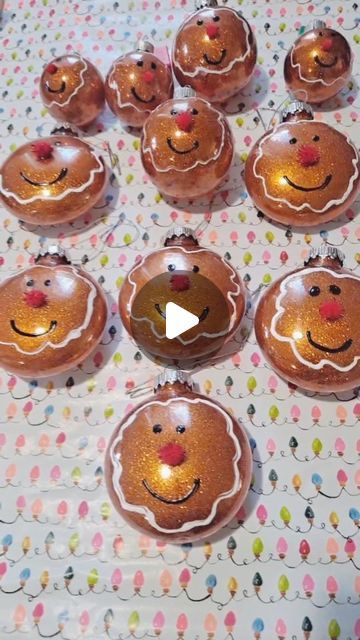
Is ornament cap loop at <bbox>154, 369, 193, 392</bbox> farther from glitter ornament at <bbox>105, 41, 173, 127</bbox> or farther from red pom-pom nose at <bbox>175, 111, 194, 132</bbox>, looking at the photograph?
glitter ornament at <bbox>105, 41, 173, 127</bbox>

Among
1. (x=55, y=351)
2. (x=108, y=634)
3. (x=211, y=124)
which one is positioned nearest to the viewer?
(x=108, y=634)

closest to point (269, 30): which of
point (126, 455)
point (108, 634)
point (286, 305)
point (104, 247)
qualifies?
point (104, 247)

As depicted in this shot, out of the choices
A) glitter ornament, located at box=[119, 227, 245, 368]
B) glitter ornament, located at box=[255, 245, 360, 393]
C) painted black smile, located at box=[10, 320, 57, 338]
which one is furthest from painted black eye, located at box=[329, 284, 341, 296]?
painted black smile, located at box=[10, 320, 57, 338]

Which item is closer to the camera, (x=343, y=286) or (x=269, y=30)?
(x=343, y=286)

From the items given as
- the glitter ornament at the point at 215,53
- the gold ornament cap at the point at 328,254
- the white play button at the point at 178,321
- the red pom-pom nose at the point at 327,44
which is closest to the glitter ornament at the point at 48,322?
the white play button at the point at 178,321

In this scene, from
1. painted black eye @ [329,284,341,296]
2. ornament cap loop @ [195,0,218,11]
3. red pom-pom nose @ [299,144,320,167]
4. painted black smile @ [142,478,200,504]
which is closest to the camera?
painted black smile @ [142,478,200,504]

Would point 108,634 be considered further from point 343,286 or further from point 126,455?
point 343,286

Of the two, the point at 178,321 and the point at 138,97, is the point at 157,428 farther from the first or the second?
the point at 138,97
